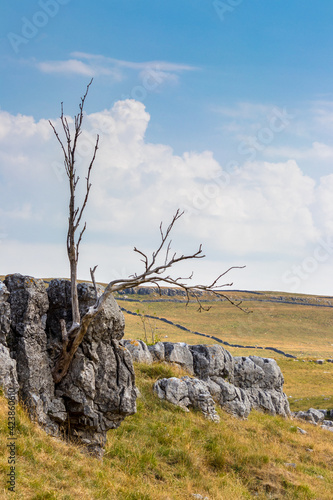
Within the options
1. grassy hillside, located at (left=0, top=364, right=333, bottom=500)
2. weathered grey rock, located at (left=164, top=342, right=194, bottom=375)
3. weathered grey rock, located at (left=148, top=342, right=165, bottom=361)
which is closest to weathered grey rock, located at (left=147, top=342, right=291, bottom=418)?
weathered grey rock, located at (left=164, top=342, right=194, bottom=375)

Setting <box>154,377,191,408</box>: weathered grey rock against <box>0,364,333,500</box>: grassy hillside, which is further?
<box>154,377,191,408</box>: weathered grey rock

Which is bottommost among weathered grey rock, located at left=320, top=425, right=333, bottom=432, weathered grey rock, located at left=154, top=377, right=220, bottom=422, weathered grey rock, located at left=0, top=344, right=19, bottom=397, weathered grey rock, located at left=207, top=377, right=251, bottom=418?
weathered grey rock, located at left=320, top=425, right=333, bottom=432

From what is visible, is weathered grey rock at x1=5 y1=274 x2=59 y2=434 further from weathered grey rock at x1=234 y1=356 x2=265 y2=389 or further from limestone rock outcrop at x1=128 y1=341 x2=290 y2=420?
weathered grey rock at x1=234 y1=356 x2=265 y2=389

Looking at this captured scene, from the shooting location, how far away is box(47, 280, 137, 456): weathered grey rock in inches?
436

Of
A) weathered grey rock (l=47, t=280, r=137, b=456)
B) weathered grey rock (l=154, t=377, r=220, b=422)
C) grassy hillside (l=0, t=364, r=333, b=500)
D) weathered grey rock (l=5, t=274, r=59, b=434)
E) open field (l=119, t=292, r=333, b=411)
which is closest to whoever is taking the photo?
grassy hillside (l=0, t=364, r=333, b=500)

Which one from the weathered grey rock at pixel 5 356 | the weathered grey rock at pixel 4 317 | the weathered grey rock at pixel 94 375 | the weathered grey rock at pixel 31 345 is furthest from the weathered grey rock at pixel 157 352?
the weathered grey rock at pixel 4 317

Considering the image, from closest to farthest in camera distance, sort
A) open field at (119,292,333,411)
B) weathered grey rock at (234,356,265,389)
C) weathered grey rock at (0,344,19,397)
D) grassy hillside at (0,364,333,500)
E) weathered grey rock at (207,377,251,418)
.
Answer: grassy hillside at (0,364,333,500) → weathered grey rock at (0,344,19,397) → weathered grey rock at (207,377,251,418) → weathered grey rock at (234,356,265,389) → open field at (119,292,333,411)

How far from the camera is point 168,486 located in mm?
10461

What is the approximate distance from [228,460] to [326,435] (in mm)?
9641

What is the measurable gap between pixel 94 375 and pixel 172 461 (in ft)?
10.9

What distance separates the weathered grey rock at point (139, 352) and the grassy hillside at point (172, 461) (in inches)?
39.8

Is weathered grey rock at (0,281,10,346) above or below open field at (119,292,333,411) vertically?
above

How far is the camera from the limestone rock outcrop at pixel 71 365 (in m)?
10.2

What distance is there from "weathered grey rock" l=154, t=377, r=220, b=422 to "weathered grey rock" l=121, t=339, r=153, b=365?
2.69 m
